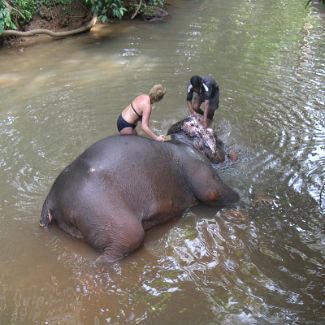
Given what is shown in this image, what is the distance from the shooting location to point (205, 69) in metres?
9.45

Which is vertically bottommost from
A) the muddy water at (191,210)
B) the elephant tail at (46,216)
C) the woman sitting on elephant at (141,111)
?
the muddy water at (191,210)

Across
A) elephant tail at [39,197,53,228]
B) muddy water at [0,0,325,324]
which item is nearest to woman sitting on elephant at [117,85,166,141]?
muddy water at [0,0,325,324]

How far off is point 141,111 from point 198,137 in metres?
0.91

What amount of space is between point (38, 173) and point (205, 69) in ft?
16.3

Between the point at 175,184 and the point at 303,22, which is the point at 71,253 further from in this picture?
the point at 303,22

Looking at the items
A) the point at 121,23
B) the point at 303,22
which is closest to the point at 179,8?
the point at 121,23

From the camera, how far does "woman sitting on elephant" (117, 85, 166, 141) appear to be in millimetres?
5859

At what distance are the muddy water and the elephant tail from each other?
0.33 feet

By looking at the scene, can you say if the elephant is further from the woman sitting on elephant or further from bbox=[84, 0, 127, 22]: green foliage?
bbox=[84, 0, 127, 22]: green foliage

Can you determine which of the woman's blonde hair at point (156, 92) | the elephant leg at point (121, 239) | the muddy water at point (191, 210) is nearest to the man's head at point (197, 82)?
the muddy water at point (191, 210)

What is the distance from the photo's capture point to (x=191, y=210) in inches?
193

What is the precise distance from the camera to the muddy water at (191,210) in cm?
369

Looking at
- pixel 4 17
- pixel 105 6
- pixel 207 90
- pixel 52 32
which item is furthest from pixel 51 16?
pixel 207 90

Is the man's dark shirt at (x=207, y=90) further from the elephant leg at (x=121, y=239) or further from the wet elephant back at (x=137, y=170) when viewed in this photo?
the elephant leg at (x=121, y=239)
